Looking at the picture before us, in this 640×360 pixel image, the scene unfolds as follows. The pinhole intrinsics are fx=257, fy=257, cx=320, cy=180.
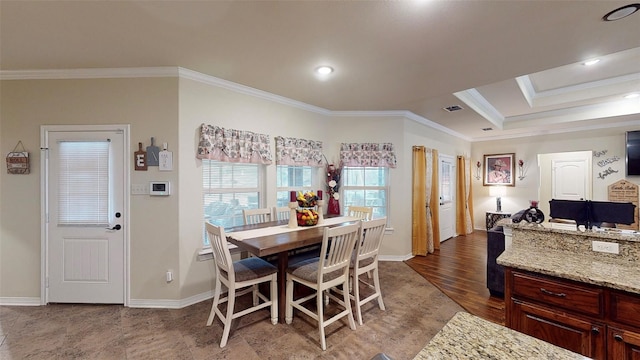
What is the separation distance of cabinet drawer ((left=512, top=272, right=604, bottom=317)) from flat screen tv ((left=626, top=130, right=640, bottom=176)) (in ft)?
17.8

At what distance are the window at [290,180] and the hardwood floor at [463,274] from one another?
6.92 feet

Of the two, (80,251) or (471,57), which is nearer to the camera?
(471,57)

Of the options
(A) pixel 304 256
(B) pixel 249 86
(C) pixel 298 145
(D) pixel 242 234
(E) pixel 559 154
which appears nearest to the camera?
(D) pixel 242 234

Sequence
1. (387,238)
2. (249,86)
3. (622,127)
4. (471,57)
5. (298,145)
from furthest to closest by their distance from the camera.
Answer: (622,127)
(387,238)
(298,145)
(249,86)
(471,57)

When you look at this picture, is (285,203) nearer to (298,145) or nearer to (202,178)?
(298,145)

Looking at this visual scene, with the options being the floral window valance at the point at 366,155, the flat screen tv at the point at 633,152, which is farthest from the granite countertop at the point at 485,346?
the flat screen tv at the point at 633,152

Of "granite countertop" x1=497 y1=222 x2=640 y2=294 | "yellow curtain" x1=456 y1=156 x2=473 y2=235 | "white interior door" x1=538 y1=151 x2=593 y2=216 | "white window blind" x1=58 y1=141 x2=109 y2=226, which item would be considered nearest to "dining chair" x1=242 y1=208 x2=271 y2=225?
"white window blind" x1=58 y1=141 x2=109 y2=226

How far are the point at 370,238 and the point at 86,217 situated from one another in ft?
9.80

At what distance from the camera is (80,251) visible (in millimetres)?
2723

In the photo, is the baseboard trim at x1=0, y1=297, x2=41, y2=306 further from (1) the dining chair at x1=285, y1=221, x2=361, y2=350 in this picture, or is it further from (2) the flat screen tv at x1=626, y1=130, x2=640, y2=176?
(2) the flat screen tv at x1=626, y1=130, x2=640, y2=176

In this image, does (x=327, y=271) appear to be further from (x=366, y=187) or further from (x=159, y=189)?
(x=366, y=187)

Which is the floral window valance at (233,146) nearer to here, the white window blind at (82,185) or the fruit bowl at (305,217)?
the fruit bowl at (305,217)

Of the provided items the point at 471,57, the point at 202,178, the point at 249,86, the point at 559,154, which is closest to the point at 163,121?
the point at 202,178

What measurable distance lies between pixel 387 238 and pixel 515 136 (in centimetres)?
441
